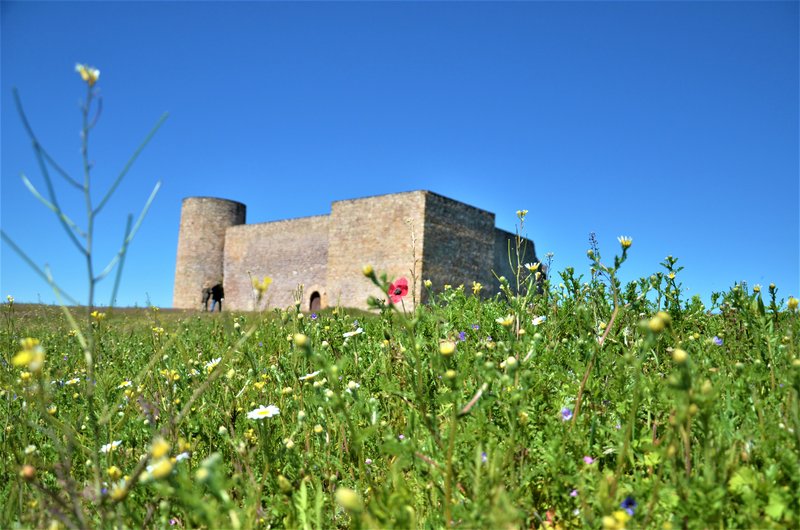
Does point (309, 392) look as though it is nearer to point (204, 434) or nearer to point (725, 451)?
point (204, 434)

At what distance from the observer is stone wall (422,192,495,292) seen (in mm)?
19844

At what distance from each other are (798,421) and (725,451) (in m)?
0.18

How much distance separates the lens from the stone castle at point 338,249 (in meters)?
19.9

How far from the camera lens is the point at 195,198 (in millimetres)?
25359

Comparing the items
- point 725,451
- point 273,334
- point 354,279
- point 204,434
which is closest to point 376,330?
point 273,334

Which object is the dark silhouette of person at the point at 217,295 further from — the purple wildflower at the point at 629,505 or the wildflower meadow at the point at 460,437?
the purple wildflower at the point at 629,505

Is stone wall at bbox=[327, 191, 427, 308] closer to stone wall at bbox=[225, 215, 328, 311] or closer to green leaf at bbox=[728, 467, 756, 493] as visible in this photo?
stone wall at bbox=[225, 215, 328, 311]

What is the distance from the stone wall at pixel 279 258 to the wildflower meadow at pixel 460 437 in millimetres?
19704

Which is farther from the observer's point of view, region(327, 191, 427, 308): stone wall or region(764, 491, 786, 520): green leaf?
region(327, 191, 427, 308): stone wall

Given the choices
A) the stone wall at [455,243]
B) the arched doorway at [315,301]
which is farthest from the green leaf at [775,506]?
the arched doorway at [315,301]

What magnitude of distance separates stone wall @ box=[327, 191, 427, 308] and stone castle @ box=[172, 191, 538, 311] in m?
0.04

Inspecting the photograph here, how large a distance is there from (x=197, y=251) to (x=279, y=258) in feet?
13.5

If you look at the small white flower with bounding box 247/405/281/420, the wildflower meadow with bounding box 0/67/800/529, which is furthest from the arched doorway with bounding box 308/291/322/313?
the small white flower with bounding box 247/405/281/420

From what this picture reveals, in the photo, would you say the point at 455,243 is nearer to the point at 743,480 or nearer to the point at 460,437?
the point at 460,437
